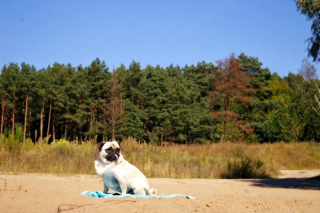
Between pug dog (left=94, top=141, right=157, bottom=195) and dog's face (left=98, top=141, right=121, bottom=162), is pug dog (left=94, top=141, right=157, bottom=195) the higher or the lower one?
the lower one

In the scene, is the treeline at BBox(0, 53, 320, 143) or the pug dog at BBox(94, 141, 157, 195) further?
the treeline at BBox(0, 53, 320, 143)

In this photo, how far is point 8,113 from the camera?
67.3 meters

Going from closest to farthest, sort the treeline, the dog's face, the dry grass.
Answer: the dog's face, the dry grass, the treeline

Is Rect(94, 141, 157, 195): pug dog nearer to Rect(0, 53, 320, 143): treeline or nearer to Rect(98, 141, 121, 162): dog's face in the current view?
Rect(98, 141, 121, 162): dog's face

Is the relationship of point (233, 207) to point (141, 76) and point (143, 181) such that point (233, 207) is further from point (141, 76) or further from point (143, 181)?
point (141, 76)

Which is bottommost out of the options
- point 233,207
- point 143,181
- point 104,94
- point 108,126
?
point 233,207

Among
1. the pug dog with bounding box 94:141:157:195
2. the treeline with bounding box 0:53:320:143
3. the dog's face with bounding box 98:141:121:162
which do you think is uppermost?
the treeline with bounding box 0:53:320:143

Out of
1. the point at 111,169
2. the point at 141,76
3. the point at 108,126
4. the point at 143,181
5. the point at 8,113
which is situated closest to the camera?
the point at 111,169

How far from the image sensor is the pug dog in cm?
727

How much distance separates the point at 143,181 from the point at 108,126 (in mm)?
53084

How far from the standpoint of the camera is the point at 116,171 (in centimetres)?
726

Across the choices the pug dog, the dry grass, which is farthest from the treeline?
the pug dog

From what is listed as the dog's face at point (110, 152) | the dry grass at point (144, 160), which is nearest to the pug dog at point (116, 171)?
the dog's face at point (110, 152)

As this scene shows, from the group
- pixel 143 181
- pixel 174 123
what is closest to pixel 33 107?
pixel 174 123
